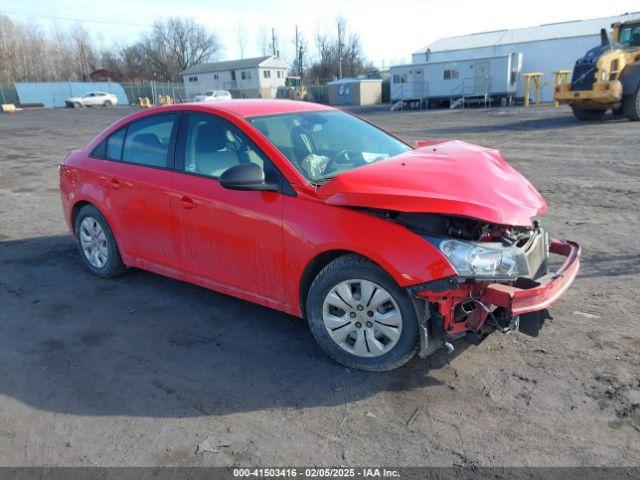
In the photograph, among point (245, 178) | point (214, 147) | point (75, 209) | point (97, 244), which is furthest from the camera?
point (75, 209)

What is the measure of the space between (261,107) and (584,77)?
1632 cm

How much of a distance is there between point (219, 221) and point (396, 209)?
148cm

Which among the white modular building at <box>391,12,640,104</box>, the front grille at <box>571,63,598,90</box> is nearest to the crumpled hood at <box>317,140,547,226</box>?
the front grille at <box>571,63,598,90</box>

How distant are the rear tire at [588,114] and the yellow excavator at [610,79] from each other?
332 mm

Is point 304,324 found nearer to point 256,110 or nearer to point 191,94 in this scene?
point 256,110

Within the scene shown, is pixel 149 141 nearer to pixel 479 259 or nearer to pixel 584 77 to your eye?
pixel 479 259

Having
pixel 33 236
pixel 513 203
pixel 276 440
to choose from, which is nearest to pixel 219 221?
pixel 276 440

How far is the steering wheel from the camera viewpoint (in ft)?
12.9

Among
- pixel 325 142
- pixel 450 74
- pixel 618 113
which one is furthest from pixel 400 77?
pixel 325 142

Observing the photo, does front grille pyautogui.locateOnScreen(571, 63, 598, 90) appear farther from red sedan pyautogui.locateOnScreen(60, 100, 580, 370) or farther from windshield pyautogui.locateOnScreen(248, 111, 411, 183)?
windshield pyautogui.locateOnScreen(248, 111, 411, 183)

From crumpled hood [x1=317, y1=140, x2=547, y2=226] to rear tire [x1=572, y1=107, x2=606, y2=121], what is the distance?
1750 centimetres

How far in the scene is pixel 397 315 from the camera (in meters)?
3.24

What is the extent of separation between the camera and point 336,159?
407 centimetres

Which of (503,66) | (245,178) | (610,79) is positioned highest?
(503,66)
